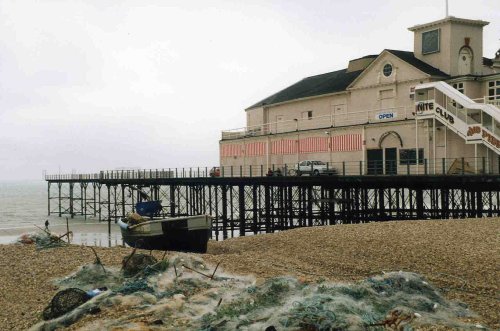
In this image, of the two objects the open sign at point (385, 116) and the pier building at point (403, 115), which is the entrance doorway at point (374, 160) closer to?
the pier building at point (403, 115)

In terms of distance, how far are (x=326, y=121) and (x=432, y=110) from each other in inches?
391

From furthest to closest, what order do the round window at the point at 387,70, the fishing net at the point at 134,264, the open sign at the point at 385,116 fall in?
the round window at the point at 387,70 → the open sign at the point at 385,116 → the fishing net at the point at 134,264

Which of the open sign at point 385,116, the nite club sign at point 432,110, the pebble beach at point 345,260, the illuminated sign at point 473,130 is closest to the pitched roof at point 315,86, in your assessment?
the open sign at point 385,116

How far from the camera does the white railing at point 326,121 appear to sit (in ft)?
109

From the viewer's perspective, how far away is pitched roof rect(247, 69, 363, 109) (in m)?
39.6

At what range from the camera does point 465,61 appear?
110 ft

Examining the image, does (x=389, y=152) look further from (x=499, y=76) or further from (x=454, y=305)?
(x=454, y=305)

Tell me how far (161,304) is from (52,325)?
6.95ft

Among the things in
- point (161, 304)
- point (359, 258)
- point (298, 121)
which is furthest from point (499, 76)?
point (161, 304)

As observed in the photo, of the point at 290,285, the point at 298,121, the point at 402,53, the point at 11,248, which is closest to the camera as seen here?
the point at 290,285

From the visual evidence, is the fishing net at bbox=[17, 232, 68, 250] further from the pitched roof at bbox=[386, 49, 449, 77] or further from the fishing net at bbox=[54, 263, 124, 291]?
the pitched roof at bbox=[386, 49, 449, 77]

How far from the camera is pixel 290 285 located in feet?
38.1

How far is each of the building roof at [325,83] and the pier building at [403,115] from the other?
15cm

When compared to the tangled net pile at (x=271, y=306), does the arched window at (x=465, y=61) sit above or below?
above
